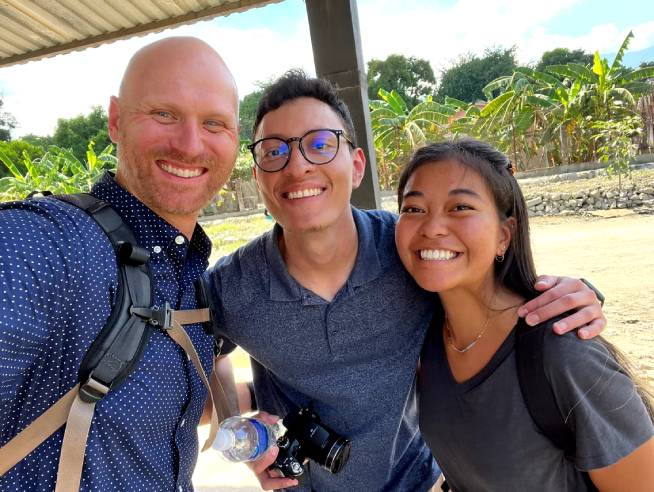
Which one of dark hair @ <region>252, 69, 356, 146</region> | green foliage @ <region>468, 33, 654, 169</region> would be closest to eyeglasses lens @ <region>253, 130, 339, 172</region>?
dark hair @ <region>252, 69, 356, 146</region>

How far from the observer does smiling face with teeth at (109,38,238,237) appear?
1246 mm

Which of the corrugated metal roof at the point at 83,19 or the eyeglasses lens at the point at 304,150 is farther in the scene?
the corrugated metal roof at the point at 83,19

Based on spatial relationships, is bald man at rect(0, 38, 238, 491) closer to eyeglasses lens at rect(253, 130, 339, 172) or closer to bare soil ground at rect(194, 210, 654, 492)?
eyeglasses lens at rect(253, 130, 339, 172)

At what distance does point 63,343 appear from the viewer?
91cm

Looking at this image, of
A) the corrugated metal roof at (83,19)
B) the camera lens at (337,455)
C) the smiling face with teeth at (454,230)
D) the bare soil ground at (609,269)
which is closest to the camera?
the smiling face with teeth at (454,230)

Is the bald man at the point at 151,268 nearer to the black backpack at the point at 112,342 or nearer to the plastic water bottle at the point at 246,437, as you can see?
the black backpack at the point at 112,342

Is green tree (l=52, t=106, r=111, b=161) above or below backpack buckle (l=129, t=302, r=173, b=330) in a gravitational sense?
above

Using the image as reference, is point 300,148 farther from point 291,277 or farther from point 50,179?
point 50,179

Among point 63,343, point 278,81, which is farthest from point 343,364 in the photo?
point 278,81

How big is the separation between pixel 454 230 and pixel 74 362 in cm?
100

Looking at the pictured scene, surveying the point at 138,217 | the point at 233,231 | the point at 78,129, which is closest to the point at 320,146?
the point at 138,217

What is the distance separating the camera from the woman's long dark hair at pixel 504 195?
4.45 feet

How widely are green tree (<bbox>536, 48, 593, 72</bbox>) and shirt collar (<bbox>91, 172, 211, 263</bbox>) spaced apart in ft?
113

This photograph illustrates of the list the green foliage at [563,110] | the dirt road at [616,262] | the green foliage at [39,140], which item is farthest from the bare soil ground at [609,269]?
the green foliage at [39,140]
